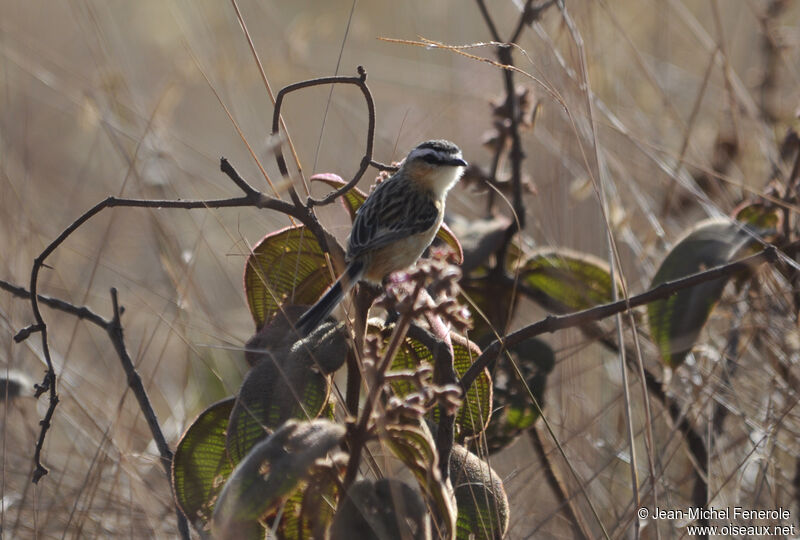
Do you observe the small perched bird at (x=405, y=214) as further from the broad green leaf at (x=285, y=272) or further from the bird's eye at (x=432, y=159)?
the broad green leaf at (x=285, y=272)

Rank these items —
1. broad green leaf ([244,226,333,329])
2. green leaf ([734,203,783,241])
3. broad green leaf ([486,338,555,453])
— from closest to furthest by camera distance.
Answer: broad green leaf ([244,226,333,329]) < broad green leaf ([486,338,555,453]) < green leaf ([734,203,783,241])

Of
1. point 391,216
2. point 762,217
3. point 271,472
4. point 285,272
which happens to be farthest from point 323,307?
point 762,217

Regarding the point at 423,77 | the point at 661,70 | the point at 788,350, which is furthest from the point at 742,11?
the point at 788,350

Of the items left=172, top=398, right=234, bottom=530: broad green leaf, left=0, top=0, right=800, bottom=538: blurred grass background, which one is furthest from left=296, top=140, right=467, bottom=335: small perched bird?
left=172, top=398, right=234, bottom=530: broad green leaf

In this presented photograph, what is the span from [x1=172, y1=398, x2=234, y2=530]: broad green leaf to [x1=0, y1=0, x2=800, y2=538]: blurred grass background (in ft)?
1.27

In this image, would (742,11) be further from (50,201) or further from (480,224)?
(50,201)

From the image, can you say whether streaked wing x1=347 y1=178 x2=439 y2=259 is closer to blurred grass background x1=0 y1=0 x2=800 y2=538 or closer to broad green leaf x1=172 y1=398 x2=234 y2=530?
blurred grass background x1=0 y1=0 x2=800 y2=538

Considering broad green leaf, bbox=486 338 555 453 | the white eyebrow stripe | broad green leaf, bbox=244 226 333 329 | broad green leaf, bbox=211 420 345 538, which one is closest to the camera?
broad green leaf, bbox=211 420 345 538

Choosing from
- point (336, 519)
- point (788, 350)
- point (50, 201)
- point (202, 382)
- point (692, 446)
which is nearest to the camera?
point (336, 519)

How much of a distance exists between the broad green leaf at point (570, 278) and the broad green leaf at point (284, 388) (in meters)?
1.05

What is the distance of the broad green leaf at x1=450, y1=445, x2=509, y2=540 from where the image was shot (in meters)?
1.52

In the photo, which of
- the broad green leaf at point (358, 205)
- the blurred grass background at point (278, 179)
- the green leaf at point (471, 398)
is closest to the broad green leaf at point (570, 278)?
the blurred grass background at point (278, 179)

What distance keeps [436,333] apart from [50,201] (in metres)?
3.73

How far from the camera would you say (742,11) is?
5.47 metres
